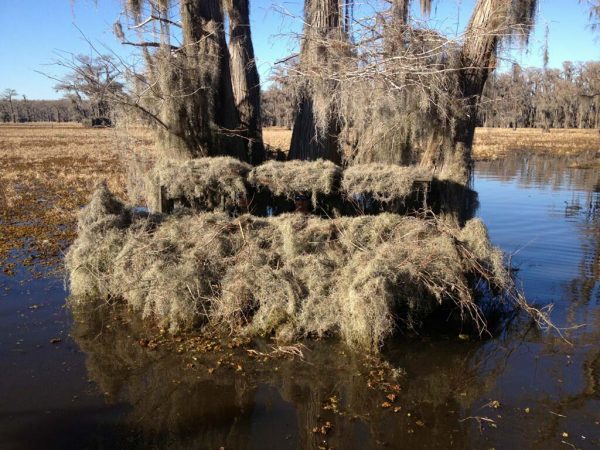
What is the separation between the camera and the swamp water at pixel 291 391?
14.5 ft

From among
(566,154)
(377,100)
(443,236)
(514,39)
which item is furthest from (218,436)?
(566,154)

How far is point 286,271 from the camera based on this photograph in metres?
6.83

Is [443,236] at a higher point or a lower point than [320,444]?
higher

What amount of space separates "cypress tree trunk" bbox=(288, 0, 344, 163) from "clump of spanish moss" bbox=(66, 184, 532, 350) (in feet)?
9.65

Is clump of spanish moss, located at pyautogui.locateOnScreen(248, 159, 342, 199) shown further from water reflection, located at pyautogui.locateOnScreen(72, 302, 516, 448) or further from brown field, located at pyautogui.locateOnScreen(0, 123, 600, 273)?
water reflection, located at pyautogui.locateOnScreen(72, 302, 516, 448)

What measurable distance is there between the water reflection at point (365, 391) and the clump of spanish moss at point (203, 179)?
2684mm

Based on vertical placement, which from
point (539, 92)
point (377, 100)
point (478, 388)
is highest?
point (539, 92)

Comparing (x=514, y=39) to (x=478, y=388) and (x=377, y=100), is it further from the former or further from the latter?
(x=478, y=388)

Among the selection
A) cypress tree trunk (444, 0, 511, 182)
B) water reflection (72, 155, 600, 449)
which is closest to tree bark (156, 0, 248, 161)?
water reflection (72, 155, 600, 449)

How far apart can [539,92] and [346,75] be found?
245ft

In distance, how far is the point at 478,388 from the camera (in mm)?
5332

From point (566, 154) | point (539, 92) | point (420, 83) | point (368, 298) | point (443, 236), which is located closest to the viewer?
point (368, 298)

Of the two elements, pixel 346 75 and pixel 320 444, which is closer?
pixel 320 444

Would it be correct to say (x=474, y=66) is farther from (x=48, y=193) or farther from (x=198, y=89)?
(x=48, y=193)
